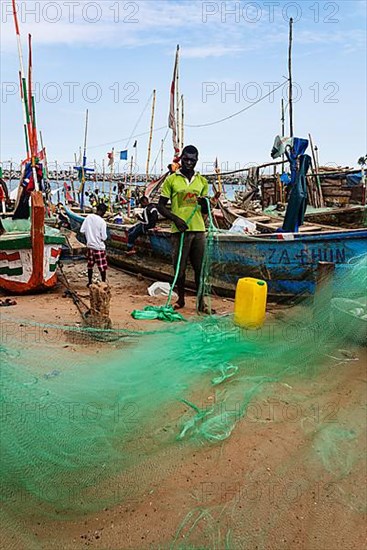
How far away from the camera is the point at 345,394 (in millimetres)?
3248

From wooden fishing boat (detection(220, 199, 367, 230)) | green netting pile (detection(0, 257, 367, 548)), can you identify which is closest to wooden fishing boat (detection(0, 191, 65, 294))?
wooden fishing boat (detection(220, 199, 367, 230))

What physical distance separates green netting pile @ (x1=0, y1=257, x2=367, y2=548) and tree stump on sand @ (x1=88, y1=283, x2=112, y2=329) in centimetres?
96

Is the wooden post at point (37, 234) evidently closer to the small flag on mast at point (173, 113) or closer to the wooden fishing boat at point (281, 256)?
the wooden fishing boat at point (281, 256)

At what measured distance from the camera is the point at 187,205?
213 inches

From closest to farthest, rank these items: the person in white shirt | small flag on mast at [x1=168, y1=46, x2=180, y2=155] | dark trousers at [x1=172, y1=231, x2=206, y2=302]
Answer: dark trousers at [x1=172, y1=231, x2=206, y2=302] → the person in white shirt → small flag on mast at [x1=168, y1=46, x2=180, y2=155]

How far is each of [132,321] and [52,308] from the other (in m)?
1.43

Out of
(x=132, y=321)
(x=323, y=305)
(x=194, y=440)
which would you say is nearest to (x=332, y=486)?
(x=194, y=440)

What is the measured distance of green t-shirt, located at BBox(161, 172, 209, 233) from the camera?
5352 millimetres

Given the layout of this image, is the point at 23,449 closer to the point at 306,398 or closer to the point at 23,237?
the point at 306,398

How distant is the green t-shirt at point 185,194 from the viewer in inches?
211

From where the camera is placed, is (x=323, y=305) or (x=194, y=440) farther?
(x=323, y=305)

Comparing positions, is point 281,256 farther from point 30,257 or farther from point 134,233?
point 30,257

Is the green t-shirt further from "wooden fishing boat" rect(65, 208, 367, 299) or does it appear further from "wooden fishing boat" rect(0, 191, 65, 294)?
"wooden fishing boat" rect(0, 191, 65, 294)

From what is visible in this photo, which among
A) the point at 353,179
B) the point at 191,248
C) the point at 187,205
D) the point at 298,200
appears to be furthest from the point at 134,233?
the point at 353,179
